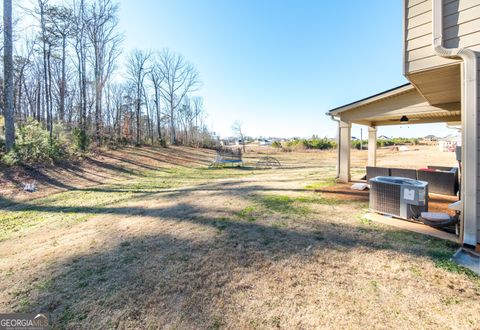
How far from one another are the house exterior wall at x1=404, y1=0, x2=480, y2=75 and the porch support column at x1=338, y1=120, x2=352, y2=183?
4504mm

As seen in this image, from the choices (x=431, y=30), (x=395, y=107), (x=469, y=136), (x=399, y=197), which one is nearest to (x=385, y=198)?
(x=399, y=197)

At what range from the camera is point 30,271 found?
8.89 ft

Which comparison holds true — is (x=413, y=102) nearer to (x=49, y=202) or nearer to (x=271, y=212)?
(x=271, y=212)

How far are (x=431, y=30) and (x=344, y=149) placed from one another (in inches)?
197

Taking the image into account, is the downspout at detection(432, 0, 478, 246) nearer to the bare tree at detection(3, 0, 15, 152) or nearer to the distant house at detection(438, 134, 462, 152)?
the bare tree at detection(3, 0, 15, 152)

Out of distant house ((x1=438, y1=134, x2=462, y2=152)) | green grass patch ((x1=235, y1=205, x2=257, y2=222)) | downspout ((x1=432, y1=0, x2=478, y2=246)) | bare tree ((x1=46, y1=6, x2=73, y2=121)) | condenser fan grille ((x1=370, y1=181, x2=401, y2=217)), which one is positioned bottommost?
green grass patch ((x1=235, y1=205, x2=257, y2=222))

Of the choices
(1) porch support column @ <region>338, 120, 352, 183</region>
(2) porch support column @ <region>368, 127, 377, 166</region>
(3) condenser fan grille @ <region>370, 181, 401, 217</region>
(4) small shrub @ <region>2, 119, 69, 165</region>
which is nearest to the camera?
(3) condenser fan grille @ <region>370, 181, 401, 217</region>

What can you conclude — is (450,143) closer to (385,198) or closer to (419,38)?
(385,198)

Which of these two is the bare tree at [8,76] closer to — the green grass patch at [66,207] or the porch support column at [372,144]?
the green grass patch at [66,207]

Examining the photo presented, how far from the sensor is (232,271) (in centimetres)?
251

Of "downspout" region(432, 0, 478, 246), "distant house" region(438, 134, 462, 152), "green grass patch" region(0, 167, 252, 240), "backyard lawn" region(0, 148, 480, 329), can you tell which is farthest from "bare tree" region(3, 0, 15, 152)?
"distant house" region(438, 134, 462, 152)

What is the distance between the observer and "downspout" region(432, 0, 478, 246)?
8.77ft

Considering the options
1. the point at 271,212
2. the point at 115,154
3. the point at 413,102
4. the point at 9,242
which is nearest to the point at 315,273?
the point at 271,212

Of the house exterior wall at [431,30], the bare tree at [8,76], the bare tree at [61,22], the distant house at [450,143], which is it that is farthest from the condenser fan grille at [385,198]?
the bare tree at [61,22]
